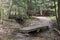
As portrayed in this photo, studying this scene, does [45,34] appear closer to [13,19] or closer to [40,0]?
[13,19]

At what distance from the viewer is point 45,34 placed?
1037 cm

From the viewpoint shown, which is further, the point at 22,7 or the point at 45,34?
the point at 22,7

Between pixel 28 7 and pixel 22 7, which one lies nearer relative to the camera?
pixel 22 7

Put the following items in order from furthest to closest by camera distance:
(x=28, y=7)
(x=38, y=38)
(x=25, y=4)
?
(x=28, y=7)
(x=25, y=4)
(x=38, y=38)

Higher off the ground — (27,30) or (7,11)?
(7,11)

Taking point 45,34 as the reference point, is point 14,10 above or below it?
above

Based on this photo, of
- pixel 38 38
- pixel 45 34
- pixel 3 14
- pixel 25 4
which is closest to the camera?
pixel 38 38

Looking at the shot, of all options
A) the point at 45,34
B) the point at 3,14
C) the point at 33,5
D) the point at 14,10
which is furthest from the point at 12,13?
the point at 45,34

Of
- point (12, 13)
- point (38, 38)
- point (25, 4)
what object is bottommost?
point (38, 38)

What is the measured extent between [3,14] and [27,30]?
4.55 m

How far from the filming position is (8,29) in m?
10.9

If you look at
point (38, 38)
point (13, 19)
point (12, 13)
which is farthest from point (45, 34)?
point (12, 13)

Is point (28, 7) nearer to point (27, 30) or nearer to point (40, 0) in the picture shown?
point (40, 0)

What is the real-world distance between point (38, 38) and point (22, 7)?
5799 millimetres
